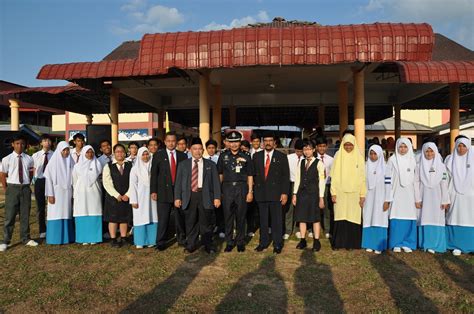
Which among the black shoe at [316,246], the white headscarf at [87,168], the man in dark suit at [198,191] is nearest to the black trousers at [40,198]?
the white headscarf at [87,168]

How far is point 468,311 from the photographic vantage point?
3.31 meters

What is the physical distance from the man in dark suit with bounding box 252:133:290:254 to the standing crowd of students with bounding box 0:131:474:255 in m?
0.01

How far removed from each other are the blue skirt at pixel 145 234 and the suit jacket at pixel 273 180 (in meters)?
1.70

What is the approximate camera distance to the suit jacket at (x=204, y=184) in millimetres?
5098

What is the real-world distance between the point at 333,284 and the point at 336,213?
1.43m

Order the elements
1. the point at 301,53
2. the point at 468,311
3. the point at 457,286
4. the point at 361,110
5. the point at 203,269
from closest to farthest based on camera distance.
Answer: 1. the point at 468,311
2. the point at 457,286
3. the point at 203,269
4. the point at 301,53
5. the point at 361,110

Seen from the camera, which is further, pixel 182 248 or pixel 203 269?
pixel 182 248

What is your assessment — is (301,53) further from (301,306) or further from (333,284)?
(301,306)

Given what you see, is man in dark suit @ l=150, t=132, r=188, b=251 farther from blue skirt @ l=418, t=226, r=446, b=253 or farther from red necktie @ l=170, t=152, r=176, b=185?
blue skirt @ l=418, t=226, r=446, b=253

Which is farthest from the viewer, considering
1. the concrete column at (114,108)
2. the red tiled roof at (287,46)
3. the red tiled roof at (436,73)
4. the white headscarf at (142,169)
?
the concrete column at (114,108)

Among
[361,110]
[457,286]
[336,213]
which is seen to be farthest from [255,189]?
[361,110]

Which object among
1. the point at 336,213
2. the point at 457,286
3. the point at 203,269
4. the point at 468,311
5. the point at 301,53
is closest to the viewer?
the point at 468,311

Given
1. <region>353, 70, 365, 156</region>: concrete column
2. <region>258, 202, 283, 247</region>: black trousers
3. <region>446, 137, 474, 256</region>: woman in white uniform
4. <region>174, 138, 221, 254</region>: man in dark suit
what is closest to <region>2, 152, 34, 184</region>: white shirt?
<region>174, 138, 221, 254</region>: man in dark suit

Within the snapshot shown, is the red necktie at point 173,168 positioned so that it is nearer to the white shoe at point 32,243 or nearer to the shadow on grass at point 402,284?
the white shoe at point 32,243
